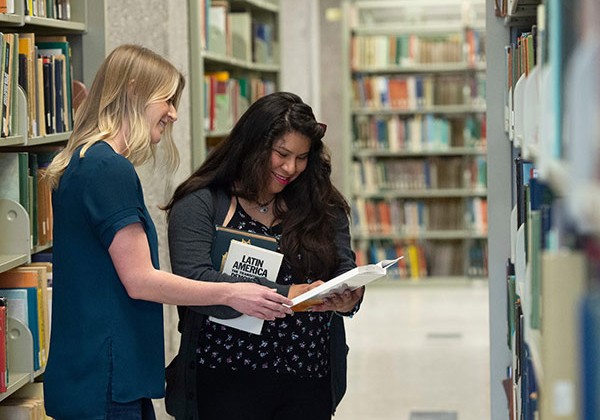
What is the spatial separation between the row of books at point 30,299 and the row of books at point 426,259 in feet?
19.8

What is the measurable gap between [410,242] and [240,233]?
6.82 metres

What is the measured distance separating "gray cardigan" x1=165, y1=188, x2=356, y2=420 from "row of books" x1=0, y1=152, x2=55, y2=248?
0.69m

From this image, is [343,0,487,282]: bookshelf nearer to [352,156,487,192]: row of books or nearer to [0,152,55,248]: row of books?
[352,156,487,192]: row of books

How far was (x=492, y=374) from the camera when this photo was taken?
3.68 meters

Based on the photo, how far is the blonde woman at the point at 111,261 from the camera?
2.31m

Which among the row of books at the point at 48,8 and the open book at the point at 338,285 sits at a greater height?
the row of books at the point at 48,8

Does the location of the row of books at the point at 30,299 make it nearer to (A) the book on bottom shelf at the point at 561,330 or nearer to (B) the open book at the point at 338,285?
(B) the open book at the point at 338,285

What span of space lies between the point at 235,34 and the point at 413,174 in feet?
11.1

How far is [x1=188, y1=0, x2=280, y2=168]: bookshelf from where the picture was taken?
505 centimetres

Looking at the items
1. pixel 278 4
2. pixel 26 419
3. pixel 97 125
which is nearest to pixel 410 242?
pixel 278 4

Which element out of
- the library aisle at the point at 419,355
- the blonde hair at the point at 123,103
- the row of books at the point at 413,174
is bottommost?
the library aisle at the point at 419,355

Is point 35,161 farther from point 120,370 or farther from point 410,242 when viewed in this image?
point 410,242

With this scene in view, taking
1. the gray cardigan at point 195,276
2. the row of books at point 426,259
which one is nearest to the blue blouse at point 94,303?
the gray cardigan at point 195,276

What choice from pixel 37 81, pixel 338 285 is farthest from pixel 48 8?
pixel 338 285
